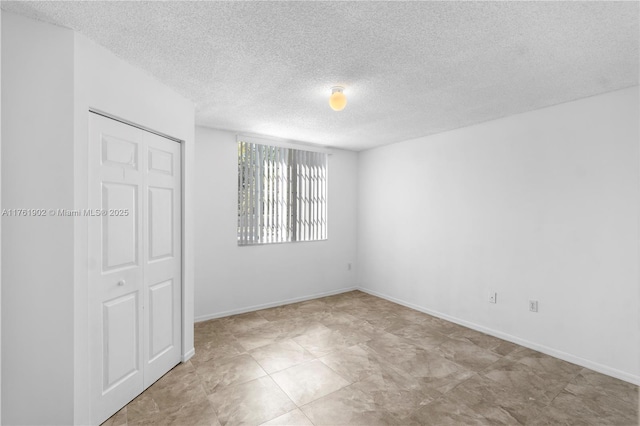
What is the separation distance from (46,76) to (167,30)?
740 mm

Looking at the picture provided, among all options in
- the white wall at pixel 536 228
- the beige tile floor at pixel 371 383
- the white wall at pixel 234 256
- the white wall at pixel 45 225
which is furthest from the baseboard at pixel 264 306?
the white wall at pixel 45 225

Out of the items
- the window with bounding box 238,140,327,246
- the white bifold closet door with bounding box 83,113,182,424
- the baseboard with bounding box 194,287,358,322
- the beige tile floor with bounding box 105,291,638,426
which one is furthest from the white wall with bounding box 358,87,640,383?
the white bifold closet door with bounding box 83,113,182,424

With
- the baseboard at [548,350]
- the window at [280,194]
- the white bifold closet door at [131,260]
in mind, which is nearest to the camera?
the white bifold closet door at [131,260]

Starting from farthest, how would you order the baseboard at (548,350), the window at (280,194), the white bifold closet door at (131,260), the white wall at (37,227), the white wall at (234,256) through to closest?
the window at (280,194), the white wall at (234,256), the baseboard at (548,350), the white bifold closet door at (131,260), the white wall at (37,227)

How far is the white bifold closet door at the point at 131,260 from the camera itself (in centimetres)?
199

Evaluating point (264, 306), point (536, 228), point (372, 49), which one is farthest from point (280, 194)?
point (536, 228)

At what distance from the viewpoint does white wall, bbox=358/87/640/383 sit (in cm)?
262

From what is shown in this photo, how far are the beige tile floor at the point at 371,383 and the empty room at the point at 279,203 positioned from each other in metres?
0.03

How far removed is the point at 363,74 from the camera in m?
2.37

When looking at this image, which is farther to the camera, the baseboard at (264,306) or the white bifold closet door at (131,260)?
the baseboard at (264,306)

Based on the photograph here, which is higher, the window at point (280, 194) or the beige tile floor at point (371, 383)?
the window at point (280, 194)

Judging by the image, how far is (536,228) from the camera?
3.15 meters

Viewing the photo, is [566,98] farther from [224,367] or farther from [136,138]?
[224,367]

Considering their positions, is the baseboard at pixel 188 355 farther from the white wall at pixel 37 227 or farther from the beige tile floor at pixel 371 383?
the white wall at pixel 37 227
